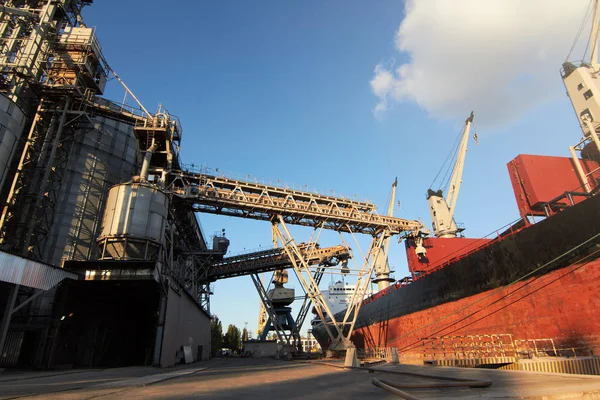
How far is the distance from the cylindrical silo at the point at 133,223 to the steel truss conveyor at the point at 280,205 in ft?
9.62

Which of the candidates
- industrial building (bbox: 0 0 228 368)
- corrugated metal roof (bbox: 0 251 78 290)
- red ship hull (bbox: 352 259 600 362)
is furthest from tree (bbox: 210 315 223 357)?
red ship hull (bbox: 352 259 600 362)

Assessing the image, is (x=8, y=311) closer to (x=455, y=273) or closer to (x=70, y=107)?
(x=70, y=107)

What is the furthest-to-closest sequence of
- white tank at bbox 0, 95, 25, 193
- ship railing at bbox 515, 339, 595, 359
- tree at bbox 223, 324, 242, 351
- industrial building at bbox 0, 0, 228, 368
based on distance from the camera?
tree at bbox 223, 324, 242, 351, white tank at bbox 0, 95, 25, 193, industrial building at bbox 0, 0, 228, 368, ship railing at bbox 515, 339, 595, 359

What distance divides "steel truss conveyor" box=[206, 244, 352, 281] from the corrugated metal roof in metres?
21.8

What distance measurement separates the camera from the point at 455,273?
2080cm

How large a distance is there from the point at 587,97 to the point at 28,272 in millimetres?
40190

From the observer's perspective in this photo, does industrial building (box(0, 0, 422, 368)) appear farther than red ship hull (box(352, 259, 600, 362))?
Yes

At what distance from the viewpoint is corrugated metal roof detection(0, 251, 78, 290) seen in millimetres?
12734

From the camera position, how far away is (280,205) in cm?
2614

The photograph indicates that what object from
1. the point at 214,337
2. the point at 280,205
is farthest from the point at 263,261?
the point at 214,337

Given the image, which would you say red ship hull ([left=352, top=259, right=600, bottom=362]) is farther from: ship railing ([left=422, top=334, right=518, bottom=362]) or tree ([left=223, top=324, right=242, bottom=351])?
tree ([left=223, top=324, right=242, bottom=351])

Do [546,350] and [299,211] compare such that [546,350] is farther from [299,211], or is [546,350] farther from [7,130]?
[7,130]

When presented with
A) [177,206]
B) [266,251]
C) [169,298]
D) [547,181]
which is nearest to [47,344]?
[169,298]

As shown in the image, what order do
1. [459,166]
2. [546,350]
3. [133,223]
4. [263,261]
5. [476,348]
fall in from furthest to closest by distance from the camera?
1. [459,166]
2. [263,261]
3. [133,223]
4. [476,348]
5. [546,350]
